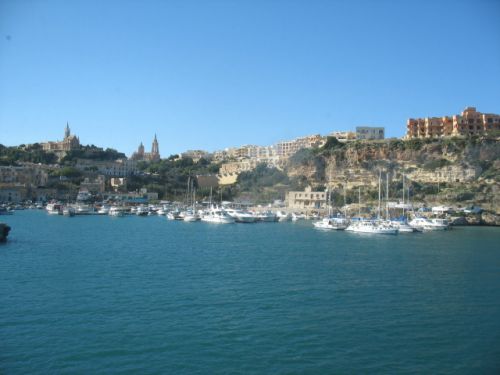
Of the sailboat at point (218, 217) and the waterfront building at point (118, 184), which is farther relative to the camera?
the waterfront building at point (118, 184)

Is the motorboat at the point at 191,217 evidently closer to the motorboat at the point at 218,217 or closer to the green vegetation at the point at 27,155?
the motorboat at the point at 218,217

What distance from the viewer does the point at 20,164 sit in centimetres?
9144

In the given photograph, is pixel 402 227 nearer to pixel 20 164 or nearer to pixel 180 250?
pixel 180 250

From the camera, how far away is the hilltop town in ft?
189

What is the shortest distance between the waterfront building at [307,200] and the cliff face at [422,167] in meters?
2.42

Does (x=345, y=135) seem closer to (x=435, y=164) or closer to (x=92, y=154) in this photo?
(x=435, y=164)

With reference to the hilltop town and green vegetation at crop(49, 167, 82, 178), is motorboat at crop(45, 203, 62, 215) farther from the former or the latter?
green vegetation at crop(49, 167, 82, 178)

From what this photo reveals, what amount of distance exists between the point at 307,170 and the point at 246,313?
204 feet

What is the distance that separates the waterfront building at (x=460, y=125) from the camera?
6544 centimetres

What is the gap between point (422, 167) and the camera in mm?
61500

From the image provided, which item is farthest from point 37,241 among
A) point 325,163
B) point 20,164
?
point 20,164

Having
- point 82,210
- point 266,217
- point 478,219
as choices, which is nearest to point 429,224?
point 478,219

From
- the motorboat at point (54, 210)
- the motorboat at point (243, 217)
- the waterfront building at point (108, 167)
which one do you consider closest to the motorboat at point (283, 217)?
the motorboat at point (243, 217)

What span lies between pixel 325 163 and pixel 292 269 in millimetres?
53813
